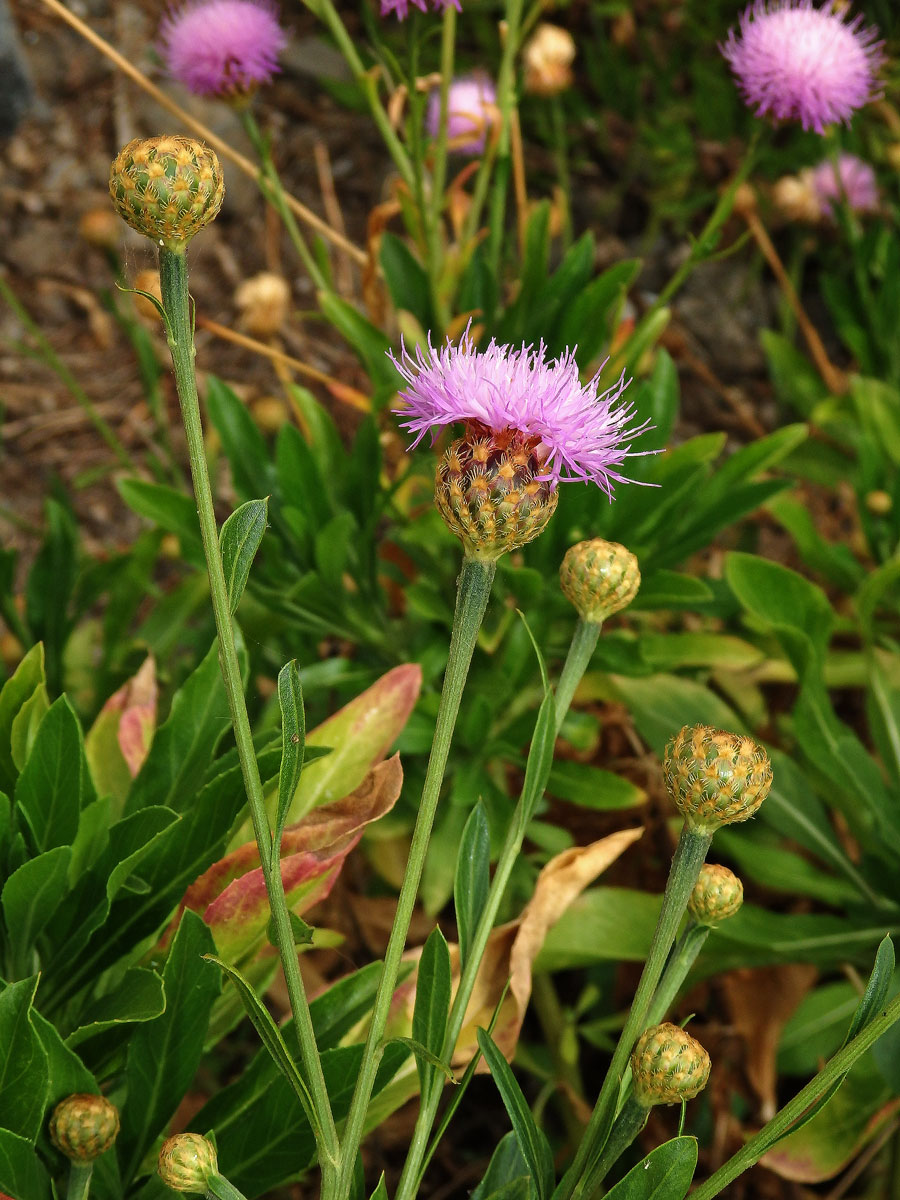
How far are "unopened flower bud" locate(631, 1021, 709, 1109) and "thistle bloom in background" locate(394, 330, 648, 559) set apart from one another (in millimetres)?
315

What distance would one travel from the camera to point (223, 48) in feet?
5.18

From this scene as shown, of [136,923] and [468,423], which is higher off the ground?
[468,423]

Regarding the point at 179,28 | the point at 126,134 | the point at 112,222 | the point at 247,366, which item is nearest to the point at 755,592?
the point at 179,28

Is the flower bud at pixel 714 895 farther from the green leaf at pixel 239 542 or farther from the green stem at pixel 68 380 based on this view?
the green stem at pixel 68 380

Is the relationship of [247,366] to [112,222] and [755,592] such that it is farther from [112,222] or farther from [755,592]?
[755,592]

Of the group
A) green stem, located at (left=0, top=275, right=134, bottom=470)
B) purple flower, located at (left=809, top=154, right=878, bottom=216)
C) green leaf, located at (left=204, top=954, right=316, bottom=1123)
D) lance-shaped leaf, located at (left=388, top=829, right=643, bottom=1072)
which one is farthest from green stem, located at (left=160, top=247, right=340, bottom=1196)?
purple flower, located at (left=809, top=154, right=878, bottom=216)

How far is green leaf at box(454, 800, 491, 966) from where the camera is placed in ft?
2.86

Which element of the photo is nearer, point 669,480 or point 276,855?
point 276,855

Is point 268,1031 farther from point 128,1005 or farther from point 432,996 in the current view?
point 128,1005

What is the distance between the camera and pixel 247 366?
8.86 feet

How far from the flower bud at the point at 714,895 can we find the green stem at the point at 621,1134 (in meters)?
0.13

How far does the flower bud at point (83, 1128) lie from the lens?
0.82 m

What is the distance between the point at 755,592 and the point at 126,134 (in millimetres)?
2064

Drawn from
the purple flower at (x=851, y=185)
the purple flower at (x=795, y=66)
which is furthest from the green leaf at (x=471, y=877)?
the purple flower at (x=851, y=185)
